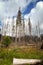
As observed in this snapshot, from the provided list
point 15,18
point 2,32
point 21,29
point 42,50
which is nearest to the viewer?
point 42,50

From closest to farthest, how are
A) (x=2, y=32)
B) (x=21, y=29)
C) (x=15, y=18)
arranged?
(x=15, y=18) < (x=21, y=29) < (x=2, y=32)

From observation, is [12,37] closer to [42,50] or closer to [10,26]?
[10,26]

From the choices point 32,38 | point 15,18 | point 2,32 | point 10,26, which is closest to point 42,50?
point 32,38

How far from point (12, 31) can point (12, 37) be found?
823 millimetres

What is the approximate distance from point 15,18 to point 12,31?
1296 millimetres

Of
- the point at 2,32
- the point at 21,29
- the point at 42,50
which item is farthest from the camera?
the point at 2,32

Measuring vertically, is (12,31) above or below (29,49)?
above

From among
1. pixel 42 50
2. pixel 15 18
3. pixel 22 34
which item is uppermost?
pixel 15 18

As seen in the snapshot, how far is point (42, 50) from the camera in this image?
10.4 metres

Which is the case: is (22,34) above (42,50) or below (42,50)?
above

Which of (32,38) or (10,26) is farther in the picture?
(10,26)

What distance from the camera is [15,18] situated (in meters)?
12.5

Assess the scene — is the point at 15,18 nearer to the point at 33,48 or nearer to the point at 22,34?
the point at 22,34

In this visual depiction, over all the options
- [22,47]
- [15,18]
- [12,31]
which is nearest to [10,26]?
[12,31]
